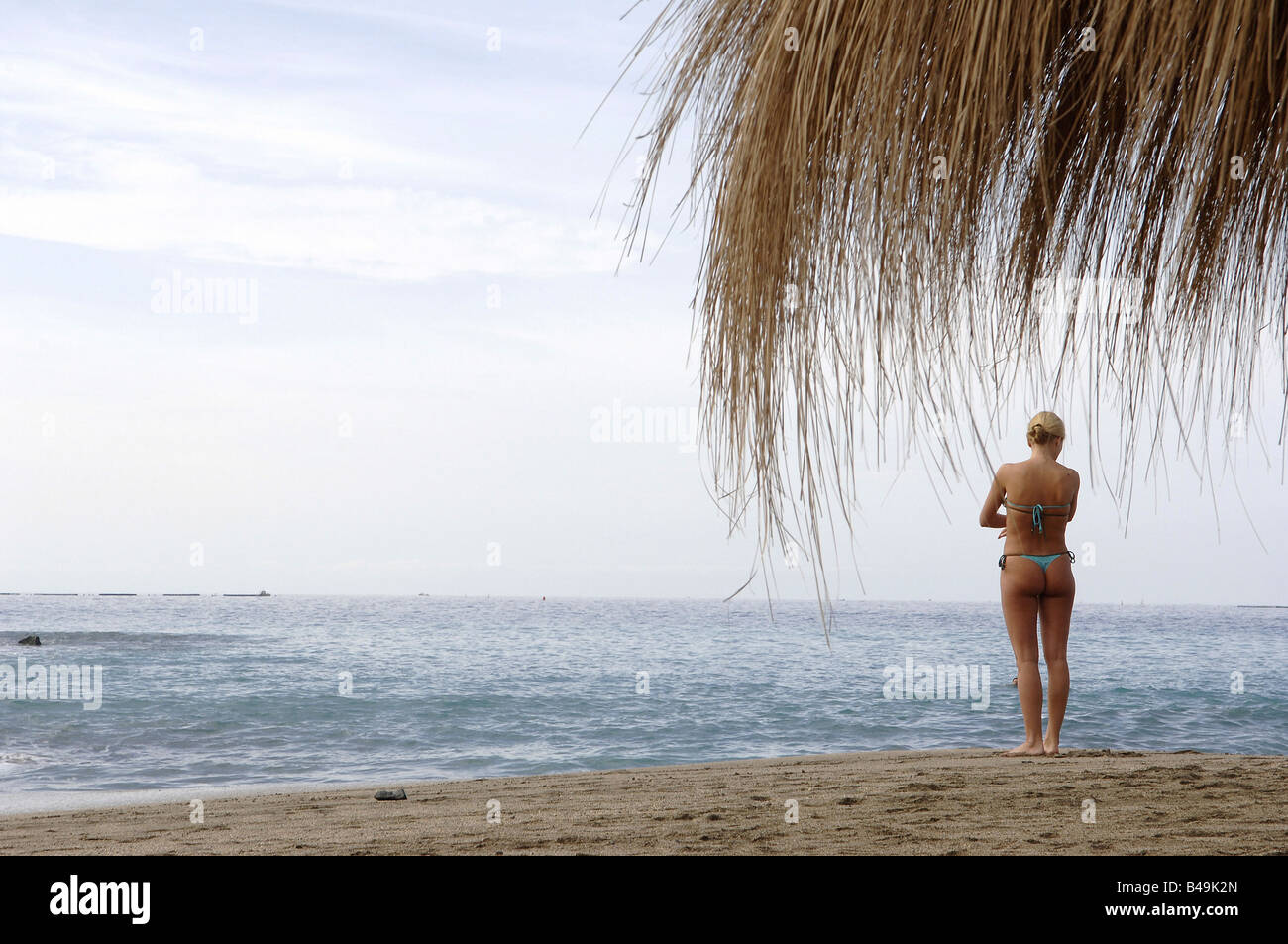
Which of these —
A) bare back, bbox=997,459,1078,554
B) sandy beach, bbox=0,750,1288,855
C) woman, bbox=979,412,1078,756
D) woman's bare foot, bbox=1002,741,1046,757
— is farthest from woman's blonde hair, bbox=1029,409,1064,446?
woman's bare foot, bbox=1002,741,1046,757

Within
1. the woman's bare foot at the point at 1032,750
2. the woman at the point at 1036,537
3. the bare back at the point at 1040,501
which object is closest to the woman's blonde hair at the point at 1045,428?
the woman at the point at 1036,537

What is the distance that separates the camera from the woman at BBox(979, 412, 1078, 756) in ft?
16.6

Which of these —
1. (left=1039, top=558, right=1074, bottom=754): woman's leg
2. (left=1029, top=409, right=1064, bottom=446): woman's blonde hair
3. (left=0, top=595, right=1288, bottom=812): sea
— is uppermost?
(left=1029, top=409, right=1064, bottom=446): woman's blonde hair

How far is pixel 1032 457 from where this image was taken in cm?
510

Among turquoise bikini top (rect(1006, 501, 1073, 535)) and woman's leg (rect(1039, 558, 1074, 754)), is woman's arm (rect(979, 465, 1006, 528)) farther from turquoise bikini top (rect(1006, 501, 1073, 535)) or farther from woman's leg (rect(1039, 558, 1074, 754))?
woman's leg (rect(1039, 558, 1074, 754))

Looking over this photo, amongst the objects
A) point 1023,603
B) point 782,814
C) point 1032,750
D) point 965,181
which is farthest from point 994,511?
point 965,181

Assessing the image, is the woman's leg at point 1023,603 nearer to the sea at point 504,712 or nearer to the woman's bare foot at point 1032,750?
the woman's bare foot at point 1032,750

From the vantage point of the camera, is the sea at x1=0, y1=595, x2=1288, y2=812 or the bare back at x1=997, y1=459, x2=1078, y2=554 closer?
the bare back at x1=997, y1=459, x2=1078, y2=554

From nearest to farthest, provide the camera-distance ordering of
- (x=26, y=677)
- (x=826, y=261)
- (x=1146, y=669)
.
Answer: (x=826, y=261), (x=26, y=677), (x=1146, y=669)

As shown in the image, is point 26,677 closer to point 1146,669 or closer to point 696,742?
point 696,742

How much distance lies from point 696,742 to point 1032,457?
948 centimetres

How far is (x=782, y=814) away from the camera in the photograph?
4.51m

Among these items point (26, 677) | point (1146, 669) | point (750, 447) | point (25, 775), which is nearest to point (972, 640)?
point (1146, 669)

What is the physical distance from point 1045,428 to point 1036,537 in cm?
58
